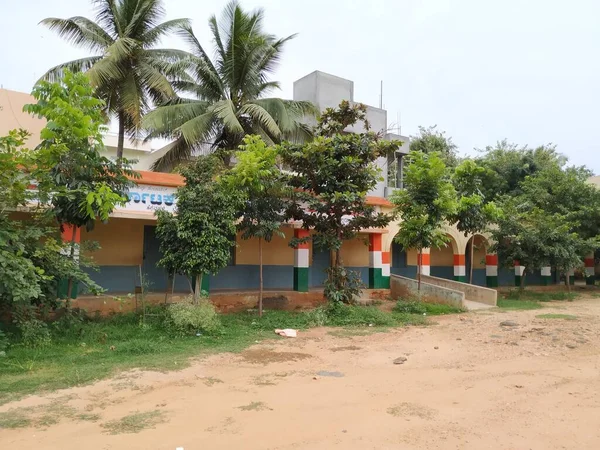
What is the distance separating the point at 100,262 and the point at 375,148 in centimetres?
808

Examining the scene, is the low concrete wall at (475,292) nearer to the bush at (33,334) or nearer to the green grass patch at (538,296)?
the green grass patch at (538,296)

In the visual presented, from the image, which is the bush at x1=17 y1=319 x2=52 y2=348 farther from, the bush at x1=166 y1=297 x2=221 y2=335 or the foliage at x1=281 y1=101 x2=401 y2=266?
the foliage at x1=281 y1=101 x2=401 y2=266

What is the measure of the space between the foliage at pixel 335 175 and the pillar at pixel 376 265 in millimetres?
3937

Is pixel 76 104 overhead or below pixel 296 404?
overhead

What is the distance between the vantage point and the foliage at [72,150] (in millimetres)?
7699

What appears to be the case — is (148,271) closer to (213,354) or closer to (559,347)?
(213,354)

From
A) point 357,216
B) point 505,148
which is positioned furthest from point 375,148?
point 505,148

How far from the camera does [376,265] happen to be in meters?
16.1

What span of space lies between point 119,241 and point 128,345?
5.46m

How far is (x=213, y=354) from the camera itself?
797 centimetres

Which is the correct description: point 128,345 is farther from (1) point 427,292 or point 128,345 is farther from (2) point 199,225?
(1) point 427,292

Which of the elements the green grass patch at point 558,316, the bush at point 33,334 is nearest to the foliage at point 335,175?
the green grass patch at point 558,316

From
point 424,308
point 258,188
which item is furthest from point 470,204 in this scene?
point 258,188

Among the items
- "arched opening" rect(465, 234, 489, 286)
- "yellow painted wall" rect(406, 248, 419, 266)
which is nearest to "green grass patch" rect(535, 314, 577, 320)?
"yellow painted wall" rect(406, 248, 419, 266)
